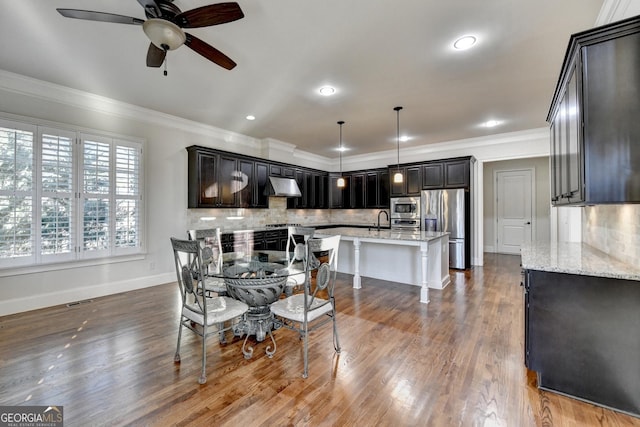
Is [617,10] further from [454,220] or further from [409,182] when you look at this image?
[409,182]

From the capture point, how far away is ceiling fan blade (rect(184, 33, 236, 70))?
7.13 feet

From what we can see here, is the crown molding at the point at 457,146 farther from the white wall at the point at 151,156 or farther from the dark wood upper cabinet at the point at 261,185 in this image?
the dark wood upper cabinet at the point at 261,185

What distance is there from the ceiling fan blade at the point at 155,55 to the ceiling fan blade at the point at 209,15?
0.37m

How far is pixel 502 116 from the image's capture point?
4758 millimetres

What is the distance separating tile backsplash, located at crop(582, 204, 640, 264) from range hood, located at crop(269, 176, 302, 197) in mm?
4912

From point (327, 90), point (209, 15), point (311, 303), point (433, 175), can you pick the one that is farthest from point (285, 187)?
point (209, 15)

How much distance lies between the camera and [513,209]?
774 cm

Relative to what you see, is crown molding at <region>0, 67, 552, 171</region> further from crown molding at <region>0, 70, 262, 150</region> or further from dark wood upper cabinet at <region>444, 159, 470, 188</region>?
dark wood upper cabinet at <region>444, 159, 470, 188</region>

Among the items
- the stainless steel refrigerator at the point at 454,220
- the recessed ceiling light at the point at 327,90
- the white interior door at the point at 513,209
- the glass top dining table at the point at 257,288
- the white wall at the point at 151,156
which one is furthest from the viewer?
the white interior door at the point at 513,209

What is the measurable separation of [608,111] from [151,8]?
3.01 metres

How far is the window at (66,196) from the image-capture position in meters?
3.34

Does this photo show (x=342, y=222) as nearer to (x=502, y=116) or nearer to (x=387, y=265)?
(x=387, y=265)

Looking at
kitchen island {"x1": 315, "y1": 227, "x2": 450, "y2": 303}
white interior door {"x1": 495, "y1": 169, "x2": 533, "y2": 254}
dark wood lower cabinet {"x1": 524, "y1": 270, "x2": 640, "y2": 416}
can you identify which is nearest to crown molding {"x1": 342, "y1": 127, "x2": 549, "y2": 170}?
white interior door {"x1": 495, "y1": 169, "x2": 533, "y2": 254}

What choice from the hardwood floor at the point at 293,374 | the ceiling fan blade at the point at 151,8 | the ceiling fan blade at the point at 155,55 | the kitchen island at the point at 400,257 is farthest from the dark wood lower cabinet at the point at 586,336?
the ceiling fan blade at the point at 155,55
